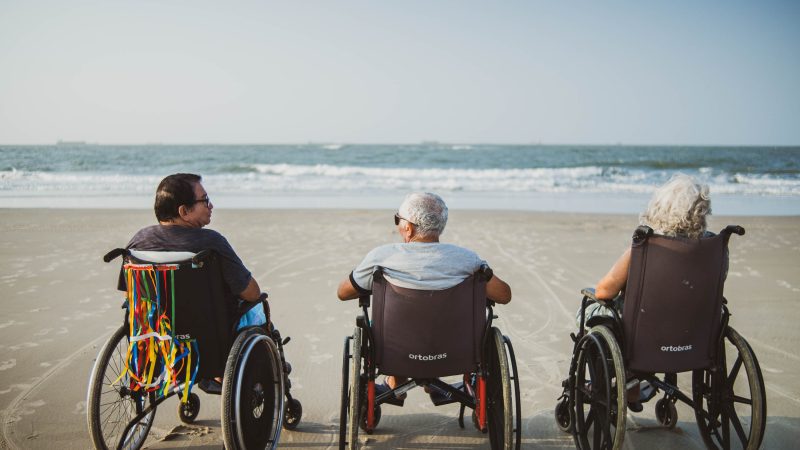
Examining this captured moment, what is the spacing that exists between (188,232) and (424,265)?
104 centimetres

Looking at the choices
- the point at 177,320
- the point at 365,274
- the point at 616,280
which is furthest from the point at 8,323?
the point at 616,280

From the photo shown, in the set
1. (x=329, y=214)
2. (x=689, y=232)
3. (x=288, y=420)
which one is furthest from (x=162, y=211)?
(x=329, y=214)

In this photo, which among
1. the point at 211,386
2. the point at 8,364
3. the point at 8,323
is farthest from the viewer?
the point at 8,323

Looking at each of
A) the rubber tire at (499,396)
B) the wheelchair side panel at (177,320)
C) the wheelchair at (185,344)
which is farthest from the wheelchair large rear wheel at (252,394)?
the rubber tire at (499,396)

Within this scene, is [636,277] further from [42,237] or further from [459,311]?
[42,237]

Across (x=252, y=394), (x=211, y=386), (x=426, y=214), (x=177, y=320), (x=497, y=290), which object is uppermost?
(x=426, y=214)

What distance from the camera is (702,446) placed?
2.69 metres

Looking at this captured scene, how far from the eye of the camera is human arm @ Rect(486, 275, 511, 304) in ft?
7.73

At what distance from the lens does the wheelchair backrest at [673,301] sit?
83.4 inches

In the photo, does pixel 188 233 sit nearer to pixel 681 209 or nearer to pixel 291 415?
pixel 291 415

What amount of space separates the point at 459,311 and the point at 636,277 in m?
0.75

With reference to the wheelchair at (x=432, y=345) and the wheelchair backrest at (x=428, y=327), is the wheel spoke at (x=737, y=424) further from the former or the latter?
the wheelchair backrest at (x=428, y=327)

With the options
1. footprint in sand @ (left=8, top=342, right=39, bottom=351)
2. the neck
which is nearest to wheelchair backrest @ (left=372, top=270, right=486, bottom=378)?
the neck

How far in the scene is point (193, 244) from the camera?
2229mm
